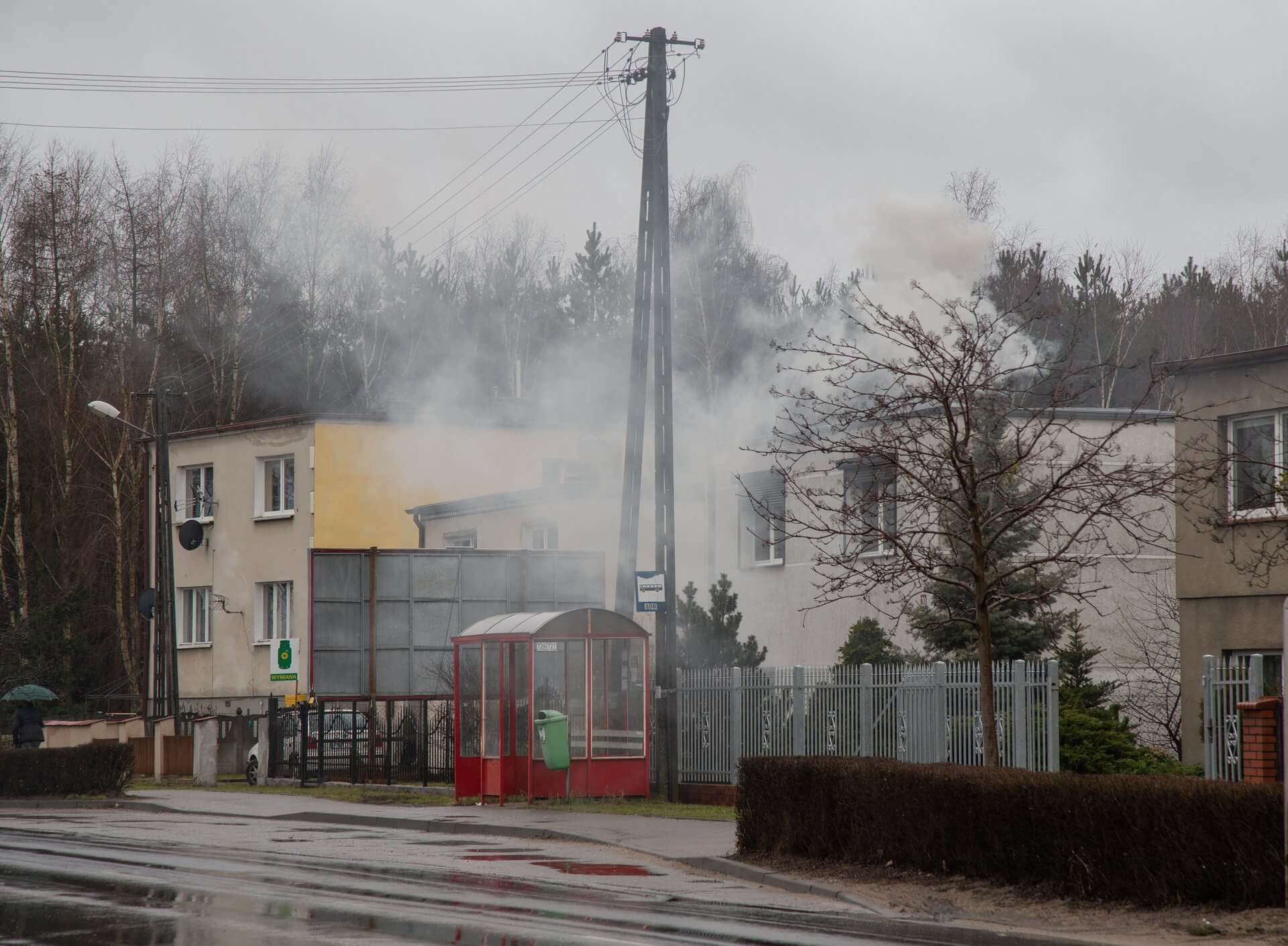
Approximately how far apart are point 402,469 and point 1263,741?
30.4 m

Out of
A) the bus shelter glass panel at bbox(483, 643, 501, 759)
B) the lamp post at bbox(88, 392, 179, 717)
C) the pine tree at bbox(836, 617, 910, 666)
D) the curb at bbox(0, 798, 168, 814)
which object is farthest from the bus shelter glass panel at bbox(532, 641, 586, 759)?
the lamp post at bbox(88, 392, 179, 717)

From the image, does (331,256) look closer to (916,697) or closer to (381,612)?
(381,612)

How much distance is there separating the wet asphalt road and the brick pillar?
3.97 metres

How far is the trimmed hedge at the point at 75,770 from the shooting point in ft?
89.5

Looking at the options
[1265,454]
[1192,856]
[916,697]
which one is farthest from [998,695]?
[1192,856]

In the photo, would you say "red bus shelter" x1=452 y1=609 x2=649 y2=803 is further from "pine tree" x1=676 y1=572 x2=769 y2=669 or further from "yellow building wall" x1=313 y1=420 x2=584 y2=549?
"yellow building wall" x1=313 y1=420 x2=584 y2=549

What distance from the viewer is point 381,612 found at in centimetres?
3167

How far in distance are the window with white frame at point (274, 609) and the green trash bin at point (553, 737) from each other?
1986cm

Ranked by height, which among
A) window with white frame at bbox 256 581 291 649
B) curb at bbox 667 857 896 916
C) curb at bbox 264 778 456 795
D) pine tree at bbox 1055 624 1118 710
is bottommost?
curb at bbox 264 778 456 795

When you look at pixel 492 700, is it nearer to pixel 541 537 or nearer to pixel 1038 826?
pixel 1038 826

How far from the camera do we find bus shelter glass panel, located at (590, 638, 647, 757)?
23.5m

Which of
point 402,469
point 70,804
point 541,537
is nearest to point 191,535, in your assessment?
point 402,469

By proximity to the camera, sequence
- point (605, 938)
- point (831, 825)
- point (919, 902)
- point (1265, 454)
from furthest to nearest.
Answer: point (1265, 454) < point (831, 825) < point (919, 902) < point (605, 938)

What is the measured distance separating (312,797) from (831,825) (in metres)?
14.8
